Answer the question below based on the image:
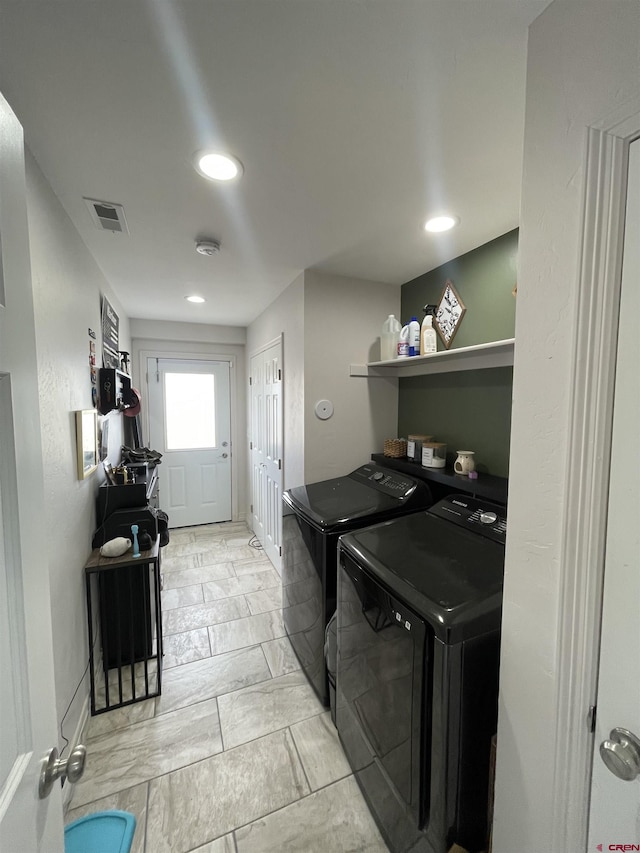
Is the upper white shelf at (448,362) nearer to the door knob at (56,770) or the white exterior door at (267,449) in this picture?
the white exterior door at (267,449)

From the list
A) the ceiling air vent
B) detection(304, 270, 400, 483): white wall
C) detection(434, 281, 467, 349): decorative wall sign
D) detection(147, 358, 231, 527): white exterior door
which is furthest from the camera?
detection(147, 358, 231, 527): white exterior door

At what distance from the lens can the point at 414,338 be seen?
1.98 meters

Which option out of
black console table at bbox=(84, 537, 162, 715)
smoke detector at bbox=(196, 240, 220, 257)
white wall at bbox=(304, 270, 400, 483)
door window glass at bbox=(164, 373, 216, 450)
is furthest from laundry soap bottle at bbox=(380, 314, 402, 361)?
door window glass at bbox=(164, 373, 216, 450)

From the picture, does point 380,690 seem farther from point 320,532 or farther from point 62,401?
point 62,401

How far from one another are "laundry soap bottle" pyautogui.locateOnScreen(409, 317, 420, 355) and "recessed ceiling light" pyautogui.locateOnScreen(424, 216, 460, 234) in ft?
1.61

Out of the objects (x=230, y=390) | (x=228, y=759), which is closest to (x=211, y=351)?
(x=230, y=390)

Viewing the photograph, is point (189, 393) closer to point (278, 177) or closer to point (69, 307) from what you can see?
point (69, 307)

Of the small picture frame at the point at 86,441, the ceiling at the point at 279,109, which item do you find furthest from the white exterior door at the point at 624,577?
the small picture frame at the point at 86,441

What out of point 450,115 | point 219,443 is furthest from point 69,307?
point 219,443

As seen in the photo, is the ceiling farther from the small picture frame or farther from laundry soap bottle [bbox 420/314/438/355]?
the small picture frame

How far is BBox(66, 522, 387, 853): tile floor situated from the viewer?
1.21 meters

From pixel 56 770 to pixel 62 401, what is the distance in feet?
4.04

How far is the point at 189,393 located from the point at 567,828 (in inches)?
157

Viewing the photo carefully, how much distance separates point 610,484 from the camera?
0.65m
